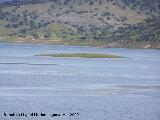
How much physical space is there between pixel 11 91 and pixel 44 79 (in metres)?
24.0

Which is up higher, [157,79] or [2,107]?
[2,107]

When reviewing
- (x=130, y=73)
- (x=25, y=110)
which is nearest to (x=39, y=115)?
(x=25, y=110)

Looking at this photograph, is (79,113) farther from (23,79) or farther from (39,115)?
(23,79)

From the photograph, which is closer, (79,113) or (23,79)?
(79,113)

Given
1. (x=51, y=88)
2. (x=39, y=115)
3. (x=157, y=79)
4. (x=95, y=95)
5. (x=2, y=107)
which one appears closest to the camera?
(x=39, y=115)

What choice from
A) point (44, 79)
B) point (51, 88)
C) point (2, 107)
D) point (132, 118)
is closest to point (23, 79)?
point (44, 79)

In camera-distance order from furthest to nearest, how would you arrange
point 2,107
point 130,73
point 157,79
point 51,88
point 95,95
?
point 130,73 < point 157,79 < point 51,88 < point 95,95 < point 2,107

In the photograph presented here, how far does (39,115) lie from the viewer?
210ft

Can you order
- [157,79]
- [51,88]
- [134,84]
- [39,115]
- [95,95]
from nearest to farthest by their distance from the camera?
[39,115] → [95,95] → [51,88] → [134,84] → [157,79]

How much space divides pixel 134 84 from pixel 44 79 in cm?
1548

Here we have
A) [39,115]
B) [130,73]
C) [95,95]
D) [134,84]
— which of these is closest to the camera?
[39,115]

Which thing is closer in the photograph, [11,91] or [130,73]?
Answer: [11,91]

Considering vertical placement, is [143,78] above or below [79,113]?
below

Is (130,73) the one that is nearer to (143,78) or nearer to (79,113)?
(143,78)
